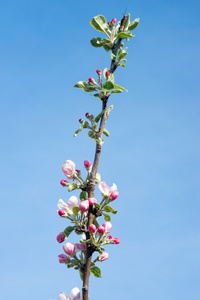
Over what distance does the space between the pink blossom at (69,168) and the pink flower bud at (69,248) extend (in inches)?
28.0

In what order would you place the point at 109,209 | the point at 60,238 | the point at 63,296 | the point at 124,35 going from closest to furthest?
the point at 63,296
the point at 60,238
the point at 109,209
the point at 124,35

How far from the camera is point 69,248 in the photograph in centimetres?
385

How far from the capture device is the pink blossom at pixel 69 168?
163 inches

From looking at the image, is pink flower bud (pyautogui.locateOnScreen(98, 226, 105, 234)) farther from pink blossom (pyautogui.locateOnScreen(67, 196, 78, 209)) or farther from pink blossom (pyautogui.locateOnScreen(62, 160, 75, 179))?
pink blossom (pyautogui.locateOnScreen(62, 160, 75, 179))

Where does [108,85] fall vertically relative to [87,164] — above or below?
above

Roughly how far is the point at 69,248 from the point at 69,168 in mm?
817

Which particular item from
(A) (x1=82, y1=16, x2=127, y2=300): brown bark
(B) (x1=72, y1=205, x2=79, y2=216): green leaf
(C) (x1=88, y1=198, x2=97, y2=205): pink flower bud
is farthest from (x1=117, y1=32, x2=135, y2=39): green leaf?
(B) (x1=72, y1=205, x2=79, y2=216): green leaf

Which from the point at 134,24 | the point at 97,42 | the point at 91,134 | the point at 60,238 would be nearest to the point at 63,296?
the point at 60,238

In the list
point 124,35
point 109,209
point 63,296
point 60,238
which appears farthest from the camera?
point 124,35

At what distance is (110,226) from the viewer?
3.93 m

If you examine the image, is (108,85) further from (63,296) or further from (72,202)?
(63,296)

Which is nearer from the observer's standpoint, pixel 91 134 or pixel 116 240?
pixel 116 240

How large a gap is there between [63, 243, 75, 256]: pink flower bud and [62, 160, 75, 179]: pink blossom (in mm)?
710

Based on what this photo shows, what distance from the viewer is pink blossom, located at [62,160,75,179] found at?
4.14 m
